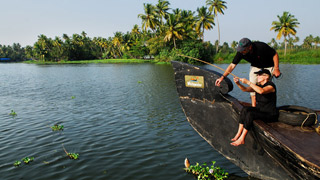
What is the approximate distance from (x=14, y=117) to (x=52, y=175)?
242 inches

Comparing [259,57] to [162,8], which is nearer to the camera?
[259,57]

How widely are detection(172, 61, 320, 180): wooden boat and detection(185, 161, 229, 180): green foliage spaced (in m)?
0.40

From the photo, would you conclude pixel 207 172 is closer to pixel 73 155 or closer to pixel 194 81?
pixel 194 81

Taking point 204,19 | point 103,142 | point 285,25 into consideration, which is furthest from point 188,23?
point 103,142

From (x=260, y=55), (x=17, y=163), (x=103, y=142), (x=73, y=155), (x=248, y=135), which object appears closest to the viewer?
(x=248, y=135)

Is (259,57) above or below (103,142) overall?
above

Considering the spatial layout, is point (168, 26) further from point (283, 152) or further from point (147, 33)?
point (283, 152)

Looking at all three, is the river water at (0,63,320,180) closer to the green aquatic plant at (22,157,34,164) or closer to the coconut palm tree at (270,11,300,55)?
the green aquatic plant at (22,157,34,164)

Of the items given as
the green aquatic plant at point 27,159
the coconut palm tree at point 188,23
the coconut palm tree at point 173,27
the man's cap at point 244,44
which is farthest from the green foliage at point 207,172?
the coconut palm tree at point 188,23

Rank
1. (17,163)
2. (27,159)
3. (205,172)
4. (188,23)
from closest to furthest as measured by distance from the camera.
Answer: (205,172)
(17,163)
(27,159)
(188,23)

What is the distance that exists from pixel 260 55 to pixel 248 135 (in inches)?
65.1

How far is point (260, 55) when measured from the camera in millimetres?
4508

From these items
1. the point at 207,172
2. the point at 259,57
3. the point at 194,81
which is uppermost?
the point at 259,57

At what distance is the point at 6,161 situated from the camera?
555cm
